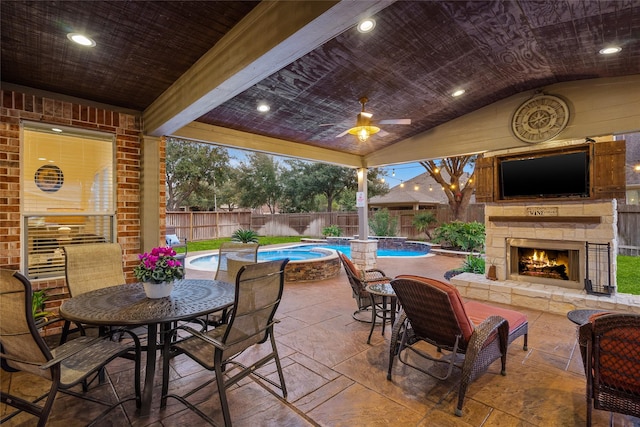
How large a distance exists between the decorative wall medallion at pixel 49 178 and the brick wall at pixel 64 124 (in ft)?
0.81

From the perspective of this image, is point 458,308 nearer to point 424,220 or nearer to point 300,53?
point 300,53

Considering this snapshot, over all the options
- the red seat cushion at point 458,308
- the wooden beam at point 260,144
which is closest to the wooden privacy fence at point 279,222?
the wooden beam at point 260,144

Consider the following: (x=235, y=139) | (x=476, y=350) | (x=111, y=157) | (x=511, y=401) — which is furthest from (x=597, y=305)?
(x=111, y=157)

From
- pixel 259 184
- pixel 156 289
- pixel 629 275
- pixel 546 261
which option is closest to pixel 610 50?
pixel 546 261

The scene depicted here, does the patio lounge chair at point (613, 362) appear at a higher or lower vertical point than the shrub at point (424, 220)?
lower

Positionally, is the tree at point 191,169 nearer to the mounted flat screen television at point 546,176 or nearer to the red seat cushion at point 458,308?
the mounted flat screen television at point 546,176

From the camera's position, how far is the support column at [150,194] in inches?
166

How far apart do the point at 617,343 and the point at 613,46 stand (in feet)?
11.8

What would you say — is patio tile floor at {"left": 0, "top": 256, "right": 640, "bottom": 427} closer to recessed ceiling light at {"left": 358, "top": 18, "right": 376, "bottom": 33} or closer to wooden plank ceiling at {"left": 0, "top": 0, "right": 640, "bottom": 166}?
wooden plank ceiling at {"left": 0, "top": 0, "right": 640, "bottom": 166}

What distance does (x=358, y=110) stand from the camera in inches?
200

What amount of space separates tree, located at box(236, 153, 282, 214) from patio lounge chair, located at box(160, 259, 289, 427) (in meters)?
18.1

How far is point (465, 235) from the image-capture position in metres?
9.78

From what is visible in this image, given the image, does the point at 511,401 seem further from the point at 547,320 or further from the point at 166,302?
the point at 166,302

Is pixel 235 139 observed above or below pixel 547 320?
above
